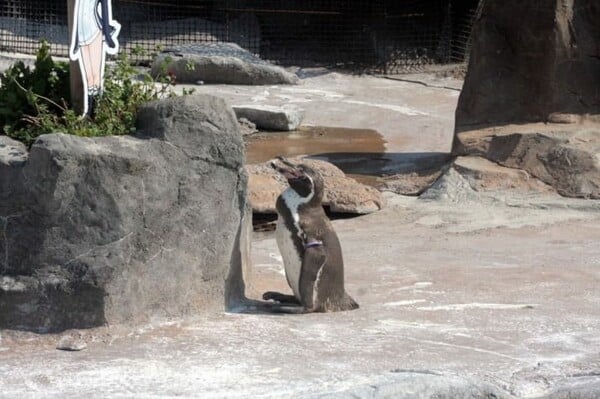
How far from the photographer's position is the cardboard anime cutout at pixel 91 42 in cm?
677

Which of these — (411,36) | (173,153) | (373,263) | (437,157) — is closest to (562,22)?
(437,157)

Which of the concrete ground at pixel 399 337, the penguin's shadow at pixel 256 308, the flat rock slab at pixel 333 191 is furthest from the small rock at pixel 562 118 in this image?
the penguin's shadow at pixel 256 308

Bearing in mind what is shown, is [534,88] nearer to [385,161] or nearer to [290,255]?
[385,161]

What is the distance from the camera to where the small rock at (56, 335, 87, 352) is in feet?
19.7

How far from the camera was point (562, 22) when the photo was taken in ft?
39.2

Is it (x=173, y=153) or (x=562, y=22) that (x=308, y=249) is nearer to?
(x=173, y=153)

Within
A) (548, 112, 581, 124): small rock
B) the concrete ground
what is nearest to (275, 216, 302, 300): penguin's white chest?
the concrete ground

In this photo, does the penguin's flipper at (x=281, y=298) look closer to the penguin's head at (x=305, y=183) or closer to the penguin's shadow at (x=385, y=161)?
the penguin's head at (x=305, y=183)

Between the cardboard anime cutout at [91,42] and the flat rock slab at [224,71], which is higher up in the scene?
the cardboard anime cutout at [91,42]

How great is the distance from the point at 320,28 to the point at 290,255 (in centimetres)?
1401

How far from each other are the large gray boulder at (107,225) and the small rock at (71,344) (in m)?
0.09

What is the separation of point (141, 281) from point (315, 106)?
1036 centimetres

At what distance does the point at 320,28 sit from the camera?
814 inches

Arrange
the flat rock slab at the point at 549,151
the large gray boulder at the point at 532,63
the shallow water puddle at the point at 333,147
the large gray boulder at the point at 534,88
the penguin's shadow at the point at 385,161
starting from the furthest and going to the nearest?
the shallow water puddle at the point at 333,147 → the penguin's shadow at the point at 385,161 → the large gray boulder at the point at 532,63 → the large gray boulder at the point at 534,88 → the flat rock slab at the point at 549,151
